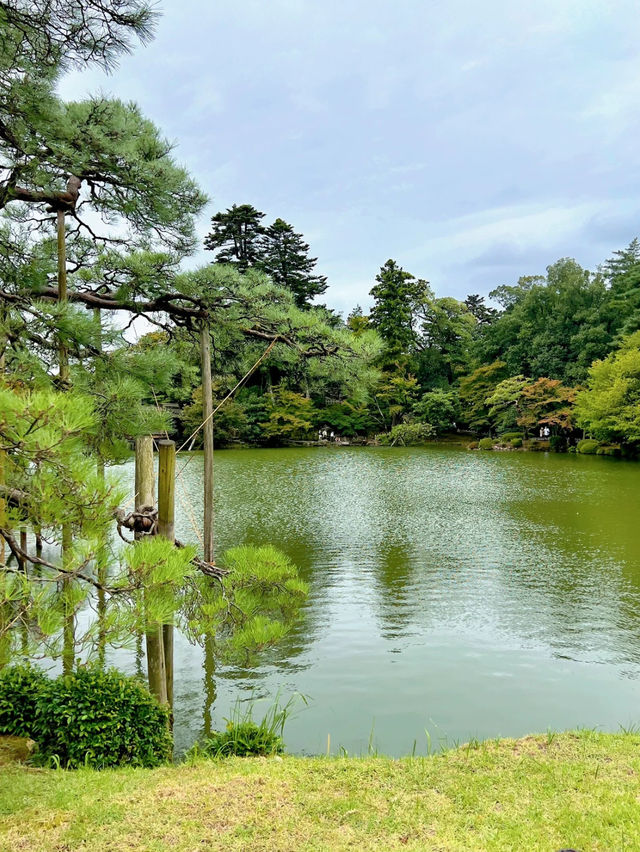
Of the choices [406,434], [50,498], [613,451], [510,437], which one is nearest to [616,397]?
[613,451]

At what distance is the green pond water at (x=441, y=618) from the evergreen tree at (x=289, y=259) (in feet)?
54.5

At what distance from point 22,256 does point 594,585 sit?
265 inches

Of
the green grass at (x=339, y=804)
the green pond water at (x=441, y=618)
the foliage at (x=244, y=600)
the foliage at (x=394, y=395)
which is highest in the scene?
the foliage at (x=394, y=395)

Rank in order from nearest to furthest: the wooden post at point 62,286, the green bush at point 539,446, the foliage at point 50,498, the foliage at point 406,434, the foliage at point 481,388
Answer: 1. the foliage at point 50,498
2. the wooden post at point 62,286
3. the green bush at point 539,446
4. the foliage at point 406,434
5. the foliage at point 481,388

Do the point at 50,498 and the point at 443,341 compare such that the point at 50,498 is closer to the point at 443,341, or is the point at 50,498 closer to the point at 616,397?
the point at 616,397

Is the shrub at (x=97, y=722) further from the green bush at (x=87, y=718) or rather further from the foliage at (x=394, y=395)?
the foliage at (x=394, y=395)

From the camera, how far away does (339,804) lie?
2.22 metres

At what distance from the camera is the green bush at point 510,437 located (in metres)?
25.7

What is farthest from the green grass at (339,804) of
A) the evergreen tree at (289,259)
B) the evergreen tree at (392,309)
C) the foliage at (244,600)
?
the evergreen tree at (289,259)

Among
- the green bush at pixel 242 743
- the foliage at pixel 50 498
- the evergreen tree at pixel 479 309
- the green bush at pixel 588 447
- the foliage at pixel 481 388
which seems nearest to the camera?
the foliage at pixel 50 498

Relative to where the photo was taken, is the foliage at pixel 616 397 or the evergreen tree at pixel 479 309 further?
the evergreen tree at pixel 479 309

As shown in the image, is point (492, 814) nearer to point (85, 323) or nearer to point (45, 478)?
point (45, 478)

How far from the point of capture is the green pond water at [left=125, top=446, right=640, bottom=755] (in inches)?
152

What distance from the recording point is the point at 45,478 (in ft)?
5.90
